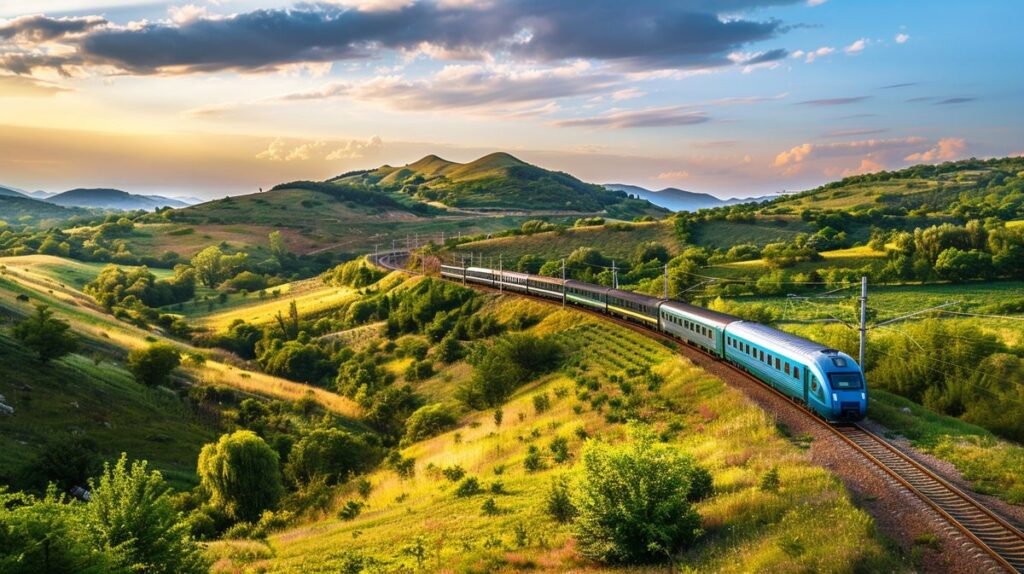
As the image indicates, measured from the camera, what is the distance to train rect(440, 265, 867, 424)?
2509 cm

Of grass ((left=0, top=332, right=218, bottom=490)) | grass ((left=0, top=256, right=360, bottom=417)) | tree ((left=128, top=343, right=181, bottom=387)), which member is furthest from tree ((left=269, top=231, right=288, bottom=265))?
grass ((left=0, top=332, right=218, bottom=490))

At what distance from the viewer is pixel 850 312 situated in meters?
55.3

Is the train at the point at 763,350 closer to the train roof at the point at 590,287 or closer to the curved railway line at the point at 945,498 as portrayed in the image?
the train roof at the point at 590,287

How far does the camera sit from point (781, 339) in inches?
1180

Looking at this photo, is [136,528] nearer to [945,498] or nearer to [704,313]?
[945,498]

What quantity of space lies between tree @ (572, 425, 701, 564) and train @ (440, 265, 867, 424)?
1125cm

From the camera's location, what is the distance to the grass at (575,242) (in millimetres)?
108562

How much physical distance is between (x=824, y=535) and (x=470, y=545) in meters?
9.36

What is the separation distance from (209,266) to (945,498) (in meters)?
149

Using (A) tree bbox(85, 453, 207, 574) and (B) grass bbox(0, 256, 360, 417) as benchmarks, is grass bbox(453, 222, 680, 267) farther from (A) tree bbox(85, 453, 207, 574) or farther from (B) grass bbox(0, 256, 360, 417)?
(A) tree bbox(85, 453, 207, 574)

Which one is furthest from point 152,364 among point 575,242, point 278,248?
point 278,248

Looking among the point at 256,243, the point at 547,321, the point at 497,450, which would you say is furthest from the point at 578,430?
the point at 256,243

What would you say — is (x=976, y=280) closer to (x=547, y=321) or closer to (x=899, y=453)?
(x=547, y=321)

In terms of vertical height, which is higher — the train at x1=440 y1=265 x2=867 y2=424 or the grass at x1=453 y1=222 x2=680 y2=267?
the grass at x1=453 y1=222 x2=680 y2=267
